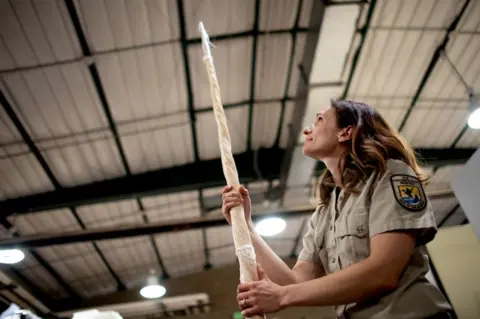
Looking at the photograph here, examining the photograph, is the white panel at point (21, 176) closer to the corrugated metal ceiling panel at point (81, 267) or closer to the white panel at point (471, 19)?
the corrugated metal ceiling panel at point (81, 267)

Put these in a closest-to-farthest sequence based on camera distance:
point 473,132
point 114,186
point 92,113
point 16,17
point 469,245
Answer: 1. point 469,245
2. point 16,17
3. point 92,113
4. point 114,186
5. point 473,132

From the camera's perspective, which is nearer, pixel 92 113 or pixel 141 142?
pixel 92 113

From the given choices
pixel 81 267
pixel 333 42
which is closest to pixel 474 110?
pixel 333 42

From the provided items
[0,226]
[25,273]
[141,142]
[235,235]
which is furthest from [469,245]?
[25,273]

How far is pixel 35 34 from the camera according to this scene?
12.7 feet

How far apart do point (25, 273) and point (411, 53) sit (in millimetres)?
7818

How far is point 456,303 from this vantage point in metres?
2.45

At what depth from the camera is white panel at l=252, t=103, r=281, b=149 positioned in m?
5.71

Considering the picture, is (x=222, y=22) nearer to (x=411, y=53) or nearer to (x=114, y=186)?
(x=411, y=53)

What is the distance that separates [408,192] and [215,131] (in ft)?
15.0

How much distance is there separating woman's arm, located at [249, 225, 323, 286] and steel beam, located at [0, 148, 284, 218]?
4.47 meters

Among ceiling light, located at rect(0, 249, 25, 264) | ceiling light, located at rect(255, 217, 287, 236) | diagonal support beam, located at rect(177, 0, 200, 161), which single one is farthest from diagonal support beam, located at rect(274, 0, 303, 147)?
ceiling light, located at rect(0, 249, 25, 264)

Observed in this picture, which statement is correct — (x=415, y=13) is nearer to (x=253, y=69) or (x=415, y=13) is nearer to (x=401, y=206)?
(x=253, y=69)

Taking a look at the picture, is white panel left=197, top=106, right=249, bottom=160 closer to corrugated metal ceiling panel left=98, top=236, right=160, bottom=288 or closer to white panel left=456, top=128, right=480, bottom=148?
corrugated metal ceiling panel left=98, top=236, right=160, bottom=288
